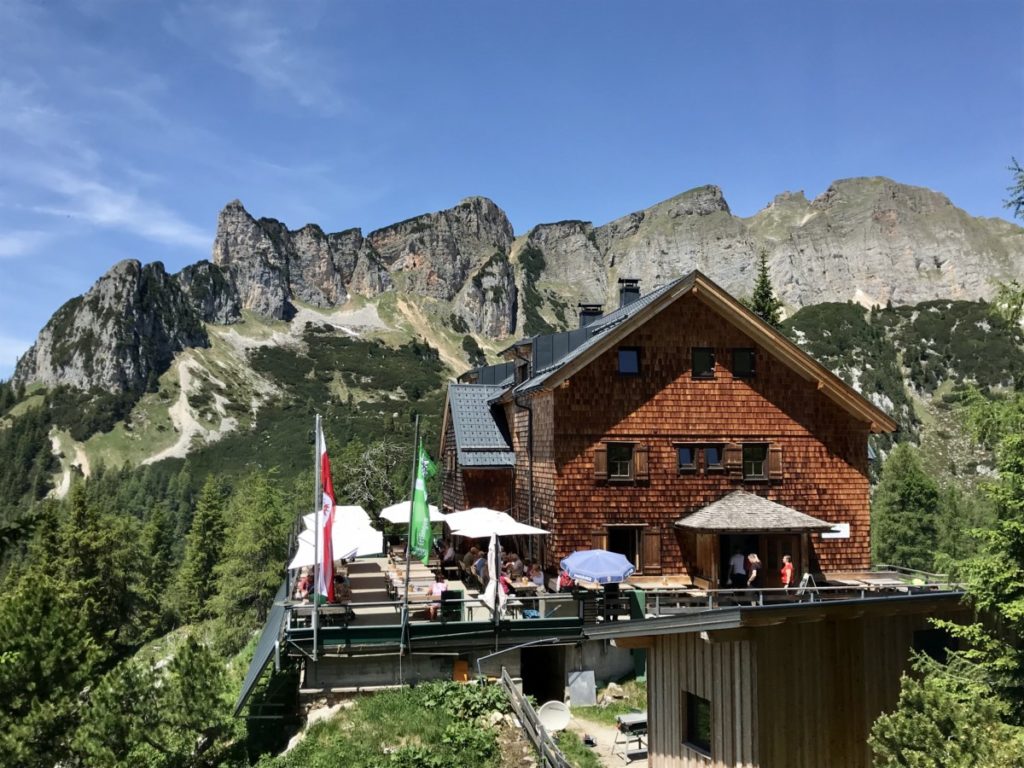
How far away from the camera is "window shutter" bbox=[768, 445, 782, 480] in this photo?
2528cm

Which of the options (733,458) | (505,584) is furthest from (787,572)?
(505,584)

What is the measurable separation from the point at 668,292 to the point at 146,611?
2080 inches

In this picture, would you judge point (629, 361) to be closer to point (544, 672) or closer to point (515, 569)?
point (515, 569)

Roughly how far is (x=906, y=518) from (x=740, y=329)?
125 ft

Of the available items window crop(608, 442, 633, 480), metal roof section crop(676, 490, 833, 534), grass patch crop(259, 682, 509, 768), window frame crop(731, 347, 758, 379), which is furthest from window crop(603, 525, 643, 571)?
grass patch crop(259, 682, 509, 768)

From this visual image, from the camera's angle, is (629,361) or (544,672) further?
(629,361)

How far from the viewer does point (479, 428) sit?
100ft

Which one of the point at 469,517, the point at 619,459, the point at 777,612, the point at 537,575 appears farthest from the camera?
the point at 619,459

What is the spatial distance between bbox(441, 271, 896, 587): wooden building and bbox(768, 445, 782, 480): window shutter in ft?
0.10

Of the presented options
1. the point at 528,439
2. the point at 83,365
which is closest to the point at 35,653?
the point at 528,439

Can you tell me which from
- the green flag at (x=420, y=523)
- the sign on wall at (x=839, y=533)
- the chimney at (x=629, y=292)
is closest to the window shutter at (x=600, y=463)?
the green flag at (x=420, y=523)

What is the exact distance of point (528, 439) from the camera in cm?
2739

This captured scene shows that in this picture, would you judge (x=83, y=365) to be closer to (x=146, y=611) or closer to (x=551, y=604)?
(x=146, y=611)

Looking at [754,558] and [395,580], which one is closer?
[754,558]
